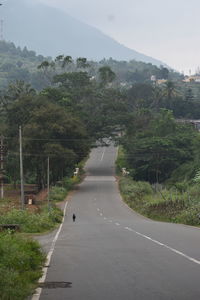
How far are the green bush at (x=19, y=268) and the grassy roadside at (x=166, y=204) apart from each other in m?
21.9

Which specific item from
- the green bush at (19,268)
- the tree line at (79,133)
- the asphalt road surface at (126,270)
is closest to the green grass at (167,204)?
the tree line at (79,133)

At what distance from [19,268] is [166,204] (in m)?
36.2

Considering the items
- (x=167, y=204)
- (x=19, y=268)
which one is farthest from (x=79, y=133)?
(x=19, y=268)

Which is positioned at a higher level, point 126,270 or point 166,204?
point 126,270

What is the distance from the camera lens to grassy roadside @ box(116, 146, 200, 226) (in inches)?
1554

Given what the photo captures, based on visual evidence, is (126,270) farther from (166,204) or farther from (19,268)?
(166,204)

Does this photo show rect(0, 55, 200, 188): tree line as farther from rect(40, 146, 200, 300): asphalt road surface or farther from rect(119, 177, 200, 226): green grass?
rect(40, 146, 200, 300): asphalt road surface

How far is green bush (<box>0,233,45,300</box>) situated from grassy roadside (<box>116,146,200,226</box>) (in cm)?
2195

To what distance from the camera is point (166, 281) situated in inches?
463

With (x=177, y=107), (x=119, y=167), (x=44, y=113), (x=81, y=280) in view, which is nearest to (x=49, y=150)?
(x=44, y=113)

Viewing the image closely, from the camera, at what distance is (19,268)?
13.5 m

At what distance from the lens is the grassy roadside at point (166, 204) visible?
39478mm

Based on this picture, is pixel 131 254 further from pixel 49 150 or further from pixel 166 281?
pixel 49 150

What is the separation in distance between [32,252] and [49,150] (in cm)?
5736
